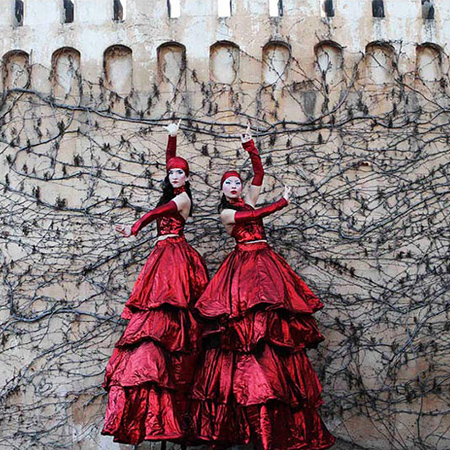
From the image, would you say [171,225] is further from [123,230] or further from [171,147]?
[171,147]

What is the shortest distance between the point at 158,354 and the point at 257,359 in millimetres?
546

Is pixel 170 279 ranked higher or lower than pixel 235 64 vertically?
lower

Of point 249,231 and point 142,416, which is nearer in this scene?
point 142,416

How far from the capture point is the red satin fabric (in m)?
4.54

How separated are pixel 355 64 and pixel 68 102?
201cm

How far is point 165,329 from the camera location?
4.74 m

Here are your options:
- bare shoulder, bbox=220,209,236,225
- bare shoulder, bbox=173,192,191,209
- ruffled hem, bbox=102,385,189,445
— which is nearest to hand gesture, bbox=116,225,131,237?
bare shoulder, bbox=173,192,191,209

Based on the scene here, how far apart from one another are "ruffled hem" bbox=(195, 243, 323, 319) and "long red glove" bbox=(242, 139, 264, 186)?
1.41ft

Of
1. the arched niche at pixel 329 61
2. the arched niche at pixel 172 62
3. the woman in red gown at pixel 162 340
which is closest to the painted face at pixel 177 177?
the woman in red gown at pixel 162 340

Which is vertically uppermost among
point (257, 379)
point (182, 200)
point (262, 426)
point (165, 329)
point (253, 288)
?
point (182, 200)

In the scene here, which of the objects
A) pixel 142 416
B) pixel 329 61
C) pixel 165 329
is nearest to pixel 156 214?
pixel 165 329

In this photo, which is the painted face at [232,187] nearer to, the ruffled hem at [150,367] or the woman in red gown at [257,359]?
the woman in red gown at [257,359]

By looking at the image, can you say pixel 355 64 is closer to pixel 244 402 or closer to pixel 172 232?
pixel 172 232

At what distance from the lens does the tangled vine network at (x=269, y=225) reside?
5504 mm
